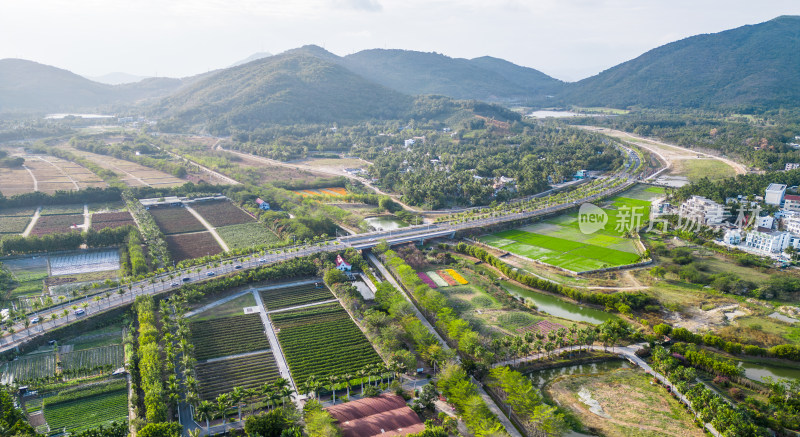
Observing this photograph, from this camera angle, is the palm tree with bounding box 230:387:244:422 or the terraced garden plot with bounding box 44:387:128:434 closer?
the terraced garden plot with bounding box 44:387:128:434

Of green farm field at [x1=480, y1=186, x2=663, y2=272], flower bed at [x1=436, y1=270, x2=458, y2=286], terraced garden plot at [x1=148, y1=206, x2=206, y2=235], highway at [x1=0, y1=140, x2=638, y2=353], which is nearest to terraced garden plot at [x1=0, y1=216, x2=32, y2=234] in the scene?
terraced garden plot at [x1=148, y1=206, x2=206, y2=235]

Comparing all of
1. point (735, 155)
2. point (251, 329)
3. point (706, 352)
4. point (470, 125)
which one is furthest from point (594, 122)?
point (251, 329)

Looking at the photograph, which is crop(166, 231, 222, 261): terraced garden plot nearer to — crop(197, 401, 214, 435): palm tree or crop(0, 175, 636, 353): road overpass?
crop(0, 175, 636, 353): road overpass

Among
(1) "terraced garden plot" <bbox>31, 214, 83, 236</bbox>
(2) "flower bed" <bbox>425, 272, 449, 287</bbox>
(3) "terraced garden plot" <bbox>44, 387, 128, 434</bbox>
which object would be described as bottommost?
(3) "terraced garden plot" <bbox>44, 387, 128, 434</bbox>

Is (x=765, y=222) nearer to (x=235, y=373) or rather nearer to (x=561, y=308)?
(x=561, y=308)

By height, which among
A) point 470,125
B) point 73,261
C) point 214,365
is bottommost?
point 214,365

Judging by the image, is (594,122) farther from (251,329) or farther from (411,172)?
(251,329)
